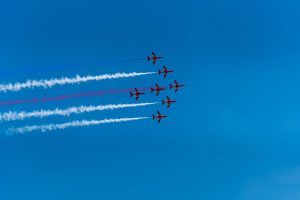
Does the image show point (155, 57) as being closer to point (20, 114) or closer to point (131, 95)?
point (131, 95)

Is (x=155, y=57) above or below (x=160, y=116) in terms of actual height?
above

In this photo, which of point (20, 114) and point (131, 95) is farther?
point (131, 95)

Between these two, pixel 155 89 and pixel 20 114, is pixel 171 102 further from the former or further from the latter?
pixel 20 114

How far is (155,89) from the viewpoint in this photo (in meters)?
128

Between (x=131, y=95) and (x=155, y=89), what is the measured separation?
658 cm

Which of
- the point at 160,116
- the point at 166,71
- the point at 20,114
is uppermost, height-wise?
the point at 166,71

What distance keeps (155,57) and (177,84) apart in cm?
953

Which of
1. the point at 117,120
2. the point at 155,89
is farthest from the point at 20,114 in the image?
the point at 155,89

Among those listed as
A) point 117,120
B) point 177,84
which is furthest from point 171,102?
point 117,120

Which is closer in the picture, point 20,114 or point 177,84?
point 20,114

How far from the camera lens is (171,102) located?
131m

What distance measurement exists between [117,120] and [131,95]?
8.74 meters

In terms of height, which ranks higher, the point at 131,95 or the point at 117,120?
the point at 131,95

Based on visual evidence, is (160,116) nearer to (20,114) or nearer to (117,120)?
(117,120)
